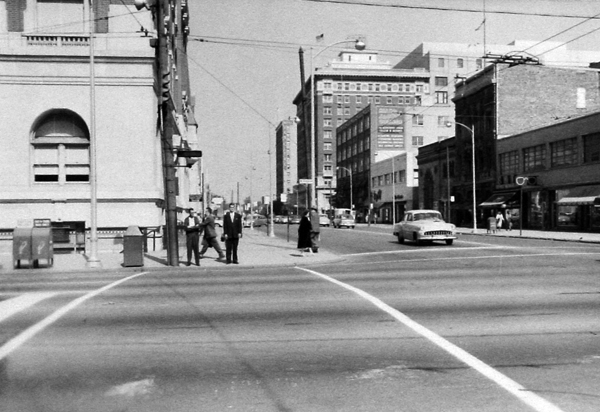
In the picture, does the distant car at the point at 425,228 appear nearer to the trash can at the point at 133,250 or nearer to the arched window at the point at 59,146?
the trash can at the point at 133,250

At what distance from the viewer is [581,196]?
40594 millimetres

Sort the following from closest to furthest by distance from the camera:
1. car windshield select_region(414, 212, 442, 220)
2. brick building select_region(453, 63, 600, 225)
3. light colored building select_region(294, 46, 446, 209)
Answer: car windshield select_region(414, 212, 442, 220), brick building select_region(453, 63, 600, 225), light colored building select_region(294, 46, 446, 209)

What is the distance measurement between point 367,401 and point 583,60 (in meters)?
100

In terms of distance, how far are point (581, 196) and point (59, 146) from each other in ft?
112

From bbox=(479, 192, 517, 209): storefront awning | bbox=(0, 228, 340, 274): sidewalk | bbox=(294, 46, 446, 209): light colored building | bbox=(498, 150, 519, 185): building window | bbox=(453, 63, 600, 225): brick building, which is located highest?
bbox=(294, 46, 446, 209): light colored building

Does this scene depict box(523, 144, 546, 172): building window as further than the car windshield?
Yes

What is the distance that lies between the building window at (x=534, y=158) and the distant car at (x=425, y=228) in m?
22.9

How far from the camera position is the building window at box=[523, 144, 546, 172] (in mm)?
46875

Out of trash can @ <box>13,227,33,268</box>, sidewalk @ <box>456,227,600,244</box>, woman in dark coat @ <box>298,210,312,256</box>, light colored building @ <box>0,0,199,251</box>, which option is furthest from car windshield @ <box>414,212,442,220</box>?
trash can @ <box>13,227,33,268</box>

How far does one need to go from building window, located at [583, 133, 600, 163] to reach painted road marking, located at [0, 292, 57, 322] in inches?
1531

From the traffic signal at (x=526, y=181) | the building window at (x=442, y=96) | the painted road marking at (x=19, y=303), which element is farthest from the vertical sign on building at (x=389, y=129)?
the painted road marking at (x=19, y=303)

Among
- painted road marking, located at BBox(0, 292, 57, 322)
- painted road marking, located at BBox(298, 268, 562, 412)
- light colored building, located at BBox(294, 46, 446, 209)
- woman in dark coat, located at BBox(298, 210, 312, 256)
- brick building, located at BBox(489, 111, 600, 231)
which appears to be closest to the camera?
painted road marking, located at BBox(298, 268, 562, 412)

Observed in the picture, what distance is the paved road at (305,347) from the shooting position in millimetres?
4879

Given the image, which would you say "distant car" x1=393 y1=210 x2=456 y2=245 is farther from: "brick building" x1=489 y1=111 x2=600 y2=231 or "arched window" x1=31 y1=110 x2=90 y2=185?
"arched window" x1=31 y1=110 x2=90 y2=185
